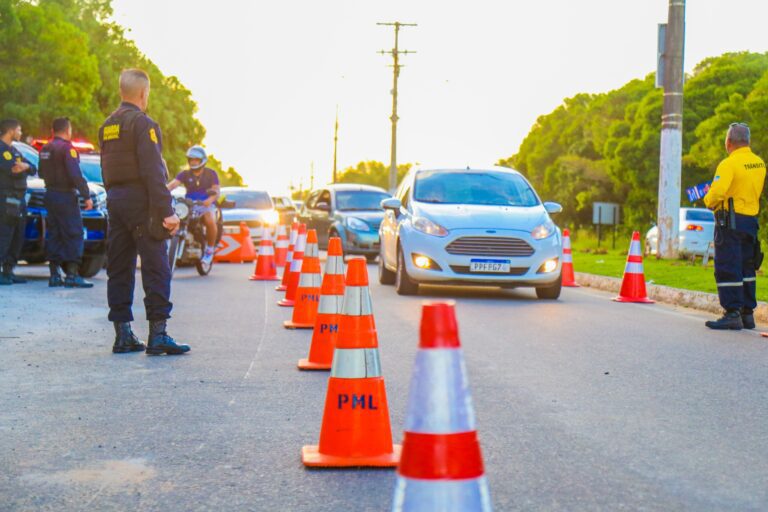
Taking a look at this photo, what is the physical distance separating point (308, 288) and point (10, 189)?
5.77 metres

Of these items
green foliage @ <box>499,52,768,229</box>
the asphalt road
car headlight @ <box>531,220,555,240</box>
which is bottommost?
the asphalt road

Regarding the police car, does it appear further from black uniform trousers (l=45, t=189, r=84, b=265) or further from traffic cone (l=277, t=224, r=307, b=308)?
traffic cone (l=277, t=224, r=307, b=308)

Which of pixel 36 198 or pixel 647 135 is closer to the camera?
pixel 36 198

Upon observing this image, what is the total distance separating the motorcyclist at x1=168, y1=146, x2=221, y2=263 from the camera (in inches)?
712

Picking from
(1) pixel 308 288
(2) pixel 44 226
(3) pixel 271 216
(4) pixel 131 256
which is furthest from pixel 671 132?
(4) pixel 131 256

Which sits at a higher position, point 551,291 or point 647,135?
point 647,135

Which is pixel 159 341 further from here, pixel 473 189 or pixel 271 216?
pixel 271 216

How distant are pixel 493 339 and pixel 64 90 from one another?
47.1 m

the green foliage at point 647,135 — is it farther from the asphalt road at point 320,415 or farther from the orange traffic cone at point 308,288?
the asphalt road at point 320,415

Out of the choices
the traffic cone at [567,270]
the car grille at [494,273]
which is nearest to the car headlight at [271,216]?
the traffic cone at [567,270]

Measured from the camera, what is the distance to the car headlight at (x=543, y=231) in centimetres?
1439

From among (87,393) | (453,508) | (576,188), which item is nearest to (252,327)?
(87,393)

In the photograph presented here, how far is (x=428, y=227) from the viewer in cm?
1446

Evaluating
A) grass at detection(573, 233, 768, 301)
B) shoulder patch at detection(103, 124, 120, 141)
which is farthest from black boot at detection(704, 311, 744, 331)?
shoulder patch at detection(103, 124, 120, 141)
